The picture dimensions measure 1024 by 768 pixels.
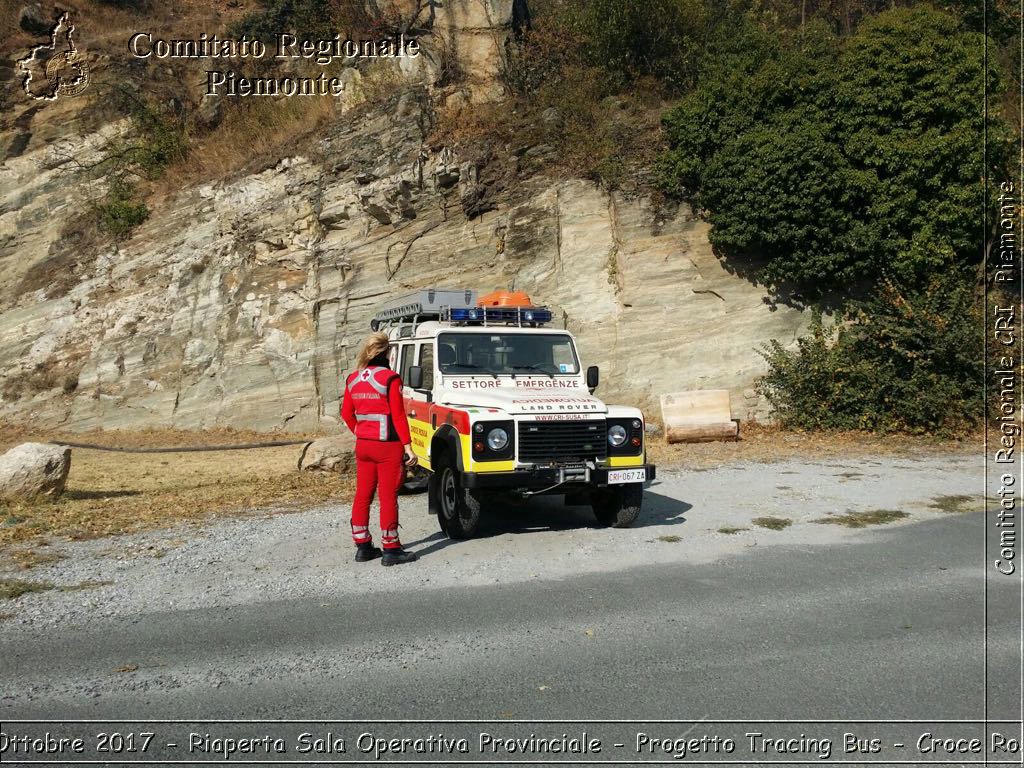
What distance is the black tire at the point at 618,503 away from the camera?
8281 millimetres

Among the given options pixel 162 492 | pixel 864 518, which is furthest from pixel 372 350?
pixel 162 492

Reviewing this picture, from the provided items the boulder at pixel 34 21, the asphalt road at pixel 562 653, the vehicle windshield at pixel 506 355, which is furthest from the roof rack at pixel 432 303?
the boulder at pixel 34 21

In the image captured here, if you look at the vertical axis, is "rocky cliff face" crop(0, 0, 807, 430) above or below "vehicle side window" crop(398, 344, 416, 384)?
above

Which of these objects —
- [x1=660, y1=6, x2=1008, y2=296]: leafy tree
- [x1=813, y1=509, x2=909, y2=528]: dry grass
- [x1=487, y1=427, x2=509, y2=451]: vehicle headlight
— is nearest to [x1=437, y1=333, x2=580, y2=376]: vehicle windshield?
[x1=487, y1=427, x2=509, y2=451]: vehicle headlight

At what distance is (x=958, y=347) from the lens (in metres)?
14.9

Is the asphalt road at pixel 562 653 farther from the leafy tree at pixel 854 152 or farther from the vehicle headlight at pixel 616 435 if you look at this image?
the leafy tree at pixel 854 152

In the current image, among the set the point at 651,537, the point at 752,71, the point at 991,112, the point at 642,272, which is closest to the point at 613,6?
the point at 752,71

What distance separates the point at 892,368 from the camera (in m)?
15.8

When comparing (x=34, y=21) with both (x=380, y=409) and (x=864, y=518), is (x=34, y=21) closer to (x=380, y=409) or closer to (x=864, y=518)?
(x=380, y=409)

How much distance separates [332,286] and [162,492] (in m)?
10.2

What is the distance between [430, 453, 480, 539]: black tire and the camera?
25.6ft

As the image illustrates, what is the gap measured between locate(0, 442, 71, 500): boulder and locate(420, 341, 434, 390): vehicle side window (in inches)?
198

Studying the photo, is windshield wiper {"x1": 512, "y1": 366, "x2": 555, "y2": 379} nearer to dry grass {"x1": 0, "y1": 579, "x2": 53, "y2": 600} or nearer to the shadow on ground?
the shadow on ground

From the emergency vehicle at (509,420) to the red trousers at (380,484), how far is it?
2.56 feet
